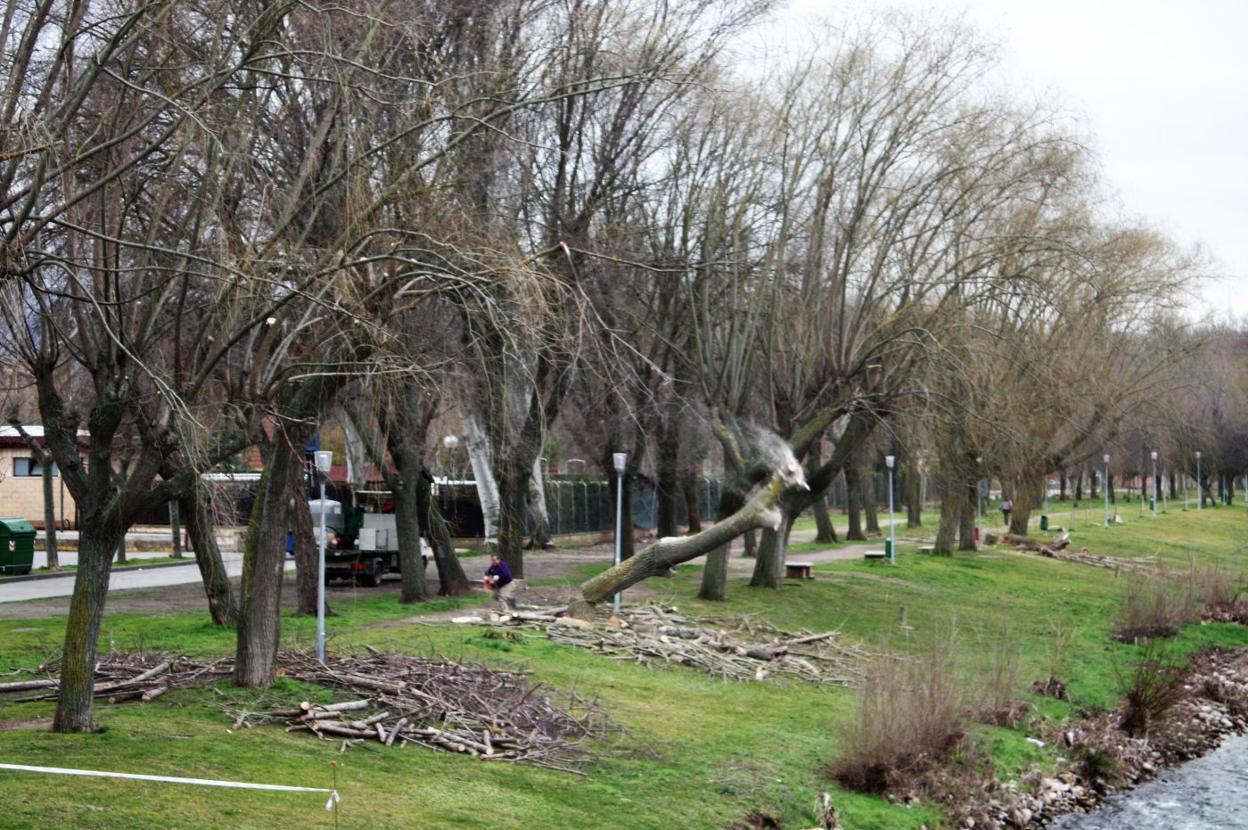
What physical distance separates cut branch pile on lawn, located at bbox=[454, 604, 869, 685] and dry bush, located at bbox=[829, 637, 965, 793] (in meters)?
4.52

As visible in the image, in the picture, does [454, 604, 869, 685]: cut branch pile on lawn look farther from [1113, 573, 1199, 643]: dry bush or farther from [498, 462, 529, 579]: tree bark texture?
[1113, 573, 1199, 643]: dry bush

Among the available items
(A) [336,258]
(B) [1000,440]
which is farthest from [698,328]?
(A) [336,258]

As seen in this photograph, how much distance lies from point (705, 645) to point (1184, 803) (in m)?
7.12

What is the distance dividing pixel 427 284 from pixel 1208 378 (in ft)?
168

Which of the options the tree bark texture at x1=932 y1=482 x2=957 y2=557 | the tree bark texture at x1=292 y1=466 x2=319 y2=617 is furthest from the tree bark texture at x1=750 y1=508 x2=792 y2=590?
the tree bark texture at x1=932 y1=482 x2=957 y2=557

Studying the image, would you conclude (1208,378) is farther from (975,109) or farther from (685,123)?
(685,123)

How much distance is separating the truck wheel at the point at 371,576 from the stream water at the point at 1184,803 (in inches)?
708

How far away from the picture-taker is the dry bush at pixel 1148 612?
93.9ft

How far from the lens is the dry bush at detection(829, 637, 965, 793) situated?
14.9m

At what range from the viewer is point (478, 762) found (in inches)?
524

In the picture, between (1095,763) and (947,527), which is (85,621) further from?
(947,527)

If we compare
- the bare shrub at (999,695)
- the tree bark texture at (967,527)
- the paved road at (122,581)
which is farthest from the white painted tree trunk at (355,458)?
the tree bark texture at (967,527)

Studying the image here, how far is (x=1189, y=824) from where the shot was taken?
16.3 m

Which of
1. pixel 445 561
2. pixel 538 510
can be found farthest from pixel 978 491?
pixel 445 561
